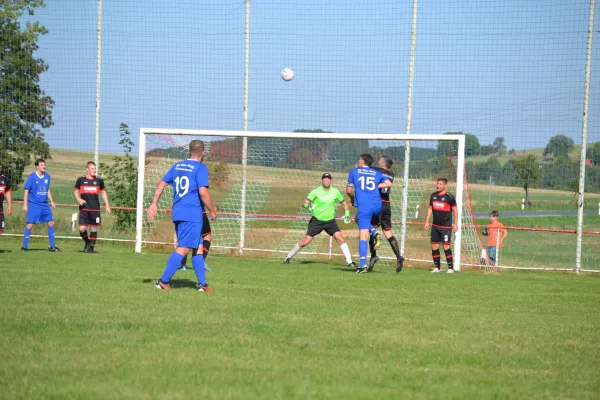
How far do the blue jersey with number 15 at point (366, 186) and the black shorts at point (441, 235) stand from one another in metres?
2.59

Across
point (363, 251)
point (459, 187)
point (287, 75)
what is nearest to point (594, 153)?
point (459, 187)

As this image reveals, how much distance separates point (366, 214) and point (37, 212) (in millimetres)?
8557

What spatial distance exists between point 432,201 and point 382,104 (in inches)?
153

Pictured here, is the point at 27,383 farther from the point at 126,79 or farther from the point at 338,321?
the point at 126,79

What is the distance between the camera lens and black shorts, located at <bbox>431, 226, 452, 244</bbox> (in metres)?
A: 17.3

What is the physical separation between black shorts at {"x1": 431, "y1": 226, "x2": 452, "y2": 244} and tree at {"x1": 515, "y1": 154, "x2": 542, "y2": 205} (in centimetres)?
329

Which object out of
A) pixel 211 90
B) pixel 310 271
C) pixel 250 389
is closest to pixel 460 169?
pixel 310 271

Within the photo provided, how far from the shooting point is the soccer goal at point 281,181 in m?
19.2

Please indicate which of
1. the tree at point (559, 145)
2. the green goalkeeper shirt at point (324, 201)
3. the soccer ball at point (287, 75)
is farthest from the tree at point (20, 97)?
the tree at point (559, 145)

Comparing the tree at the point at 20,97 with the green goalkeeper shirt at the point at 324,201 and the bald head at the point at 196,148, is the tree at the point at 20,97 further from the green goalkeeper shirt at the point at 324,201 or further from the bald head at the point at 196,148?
the bald head at the point at 196,148

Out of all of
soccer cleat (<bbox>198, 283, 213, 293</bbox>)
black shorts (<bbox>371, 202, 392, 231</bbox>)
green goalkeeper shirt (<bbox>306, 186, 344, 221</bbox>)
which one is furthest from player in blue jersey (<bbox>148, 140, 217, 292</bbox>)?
green goalkeeper shirt (<bbox>306, 186, 344, 221</bbox>)

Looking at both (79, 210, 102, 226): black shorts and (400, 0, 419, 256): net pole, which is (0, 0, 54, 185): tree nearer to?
(79, 210, 102, 226): black shorts

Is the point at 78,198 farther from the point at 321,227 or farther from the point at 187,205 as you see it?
the point at 187,205

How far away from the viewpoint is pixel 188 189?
1030cm
